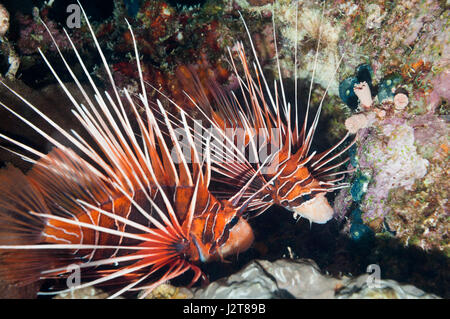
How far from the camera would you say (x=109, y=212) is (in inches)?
93.1

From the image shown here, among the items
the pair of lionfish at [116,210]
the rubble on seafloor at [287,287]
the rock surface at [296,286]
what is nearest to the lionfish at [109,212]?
the pair of lionfish at [116,210]

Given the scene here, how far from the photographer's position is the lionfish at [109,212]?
226 centimetres

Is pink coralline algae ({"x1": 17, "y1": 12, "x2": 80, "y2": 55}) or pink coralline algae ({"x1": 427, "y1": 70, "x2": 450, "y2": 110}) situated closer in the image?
pink coralline algae ({"x1": 427, "y1": 70, "x2": 450, "y2": 110})

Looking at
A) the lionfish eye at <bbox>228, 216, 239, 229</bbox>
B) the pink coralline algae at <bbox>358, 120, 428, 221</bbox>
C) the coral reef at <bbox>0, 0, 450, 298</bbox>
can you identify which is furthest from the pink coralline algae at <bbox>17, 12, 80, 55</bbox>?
the pink coralline algae at <bbox>358, 120, 428, 221</bbox>

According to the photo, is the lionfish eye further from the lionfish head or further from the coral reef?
the coral reef

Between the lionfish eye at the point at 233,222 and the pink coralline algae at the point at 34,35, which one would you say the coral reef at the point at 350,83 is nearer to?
the pink coralline algae at the point at 34,35

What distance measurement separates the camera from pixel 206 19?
4234 mm

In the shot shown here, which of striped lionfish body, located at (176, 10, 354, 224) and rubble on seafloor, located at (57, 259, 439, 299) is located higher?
striped lionfish body, located at (176, 10, 354, 224)

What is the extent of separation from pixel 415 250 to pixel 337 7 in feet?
10.4

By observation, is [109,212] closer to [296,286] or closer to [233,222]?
[233,222]

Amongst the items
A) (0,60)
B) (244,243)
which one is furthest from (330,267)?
(0,60)

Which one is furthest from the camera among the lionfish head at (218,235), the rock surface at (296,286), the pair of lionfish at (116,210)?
the lionfish head at (218,235)

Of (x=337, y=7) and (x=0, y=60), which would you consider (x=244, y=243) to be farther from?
(x=0, y=60)

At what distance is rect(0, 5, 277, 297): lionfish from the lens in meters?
2.26
